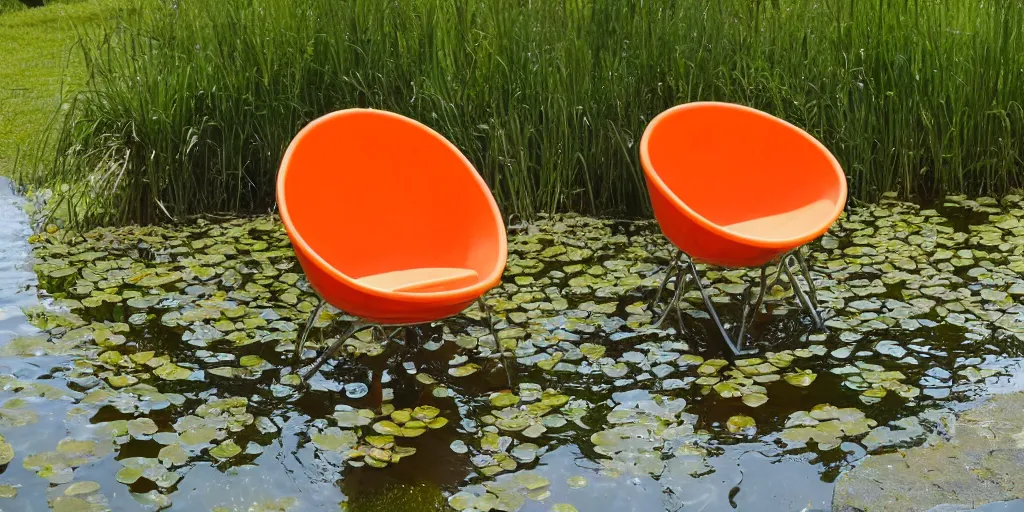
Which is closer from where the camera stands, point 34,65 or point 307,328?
point 307,328

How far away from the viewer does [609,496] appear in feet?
8.12

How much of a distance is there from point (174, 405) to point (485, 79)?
6.67ft

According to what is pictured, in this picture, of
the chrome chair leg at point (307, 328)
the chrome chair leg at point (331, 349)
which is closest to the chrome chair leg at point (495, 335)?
the chrome chair leg at point (331, 349)

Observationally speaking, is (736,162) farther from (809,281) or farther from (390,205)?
(390,205)

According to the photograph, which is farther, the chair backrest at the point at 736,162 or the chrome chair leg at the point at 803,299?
the chair backrest at the point at 736,162

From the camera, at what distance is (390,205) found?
3.28 meters

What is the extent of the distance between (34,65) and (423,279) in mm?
5007

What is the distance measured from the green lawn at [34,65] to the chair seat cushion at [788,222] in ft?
8.96

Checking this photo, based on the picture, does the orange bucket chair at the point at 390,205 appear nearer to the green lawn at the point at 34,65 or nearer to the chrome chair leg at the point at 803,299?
the chrome chair leg at the point at 803,299

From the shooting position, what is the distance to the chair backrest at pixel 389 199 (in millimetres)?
3125

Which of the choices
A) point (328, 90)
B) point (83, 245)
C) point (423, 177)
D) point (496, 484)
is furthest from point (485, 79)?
point (496, 484)

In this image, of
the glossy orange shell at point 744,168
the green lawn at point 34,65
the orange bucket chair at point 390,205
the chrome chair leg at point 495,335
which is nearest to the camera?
the chrome chair leg at point 495,335

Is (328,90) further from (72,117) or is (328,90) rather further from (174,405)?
(174,405)

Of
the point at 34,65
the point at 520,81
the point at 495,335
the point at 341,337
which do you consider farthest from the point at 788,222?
the point at 34,65
